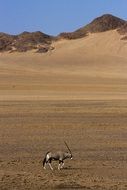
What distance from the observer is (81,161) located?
13.6 meters

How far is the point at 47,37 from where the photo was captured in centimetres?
10512

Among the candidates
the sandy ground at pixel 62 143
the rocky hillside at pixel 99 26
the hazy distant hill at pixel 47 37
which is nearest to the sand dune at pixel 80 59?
the hazy distant hill at pixel 47 37

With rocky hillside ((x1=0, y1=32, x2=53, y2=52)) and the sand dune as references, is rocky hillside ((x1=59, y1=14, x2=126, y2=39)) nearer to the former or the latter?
the sand dune

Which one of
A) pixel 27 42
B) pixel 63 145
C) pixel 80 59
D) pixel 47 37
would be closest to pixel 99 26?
pixel 47 37

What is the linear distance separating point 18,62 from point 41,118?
63372 mm

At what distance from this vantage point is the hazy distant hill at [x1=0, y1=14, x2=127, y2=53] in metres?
96.7

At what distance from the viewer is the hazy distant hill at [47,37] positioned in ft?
317

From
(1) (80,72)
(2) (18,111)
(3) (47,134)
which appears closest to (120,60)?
(1) (80,72)

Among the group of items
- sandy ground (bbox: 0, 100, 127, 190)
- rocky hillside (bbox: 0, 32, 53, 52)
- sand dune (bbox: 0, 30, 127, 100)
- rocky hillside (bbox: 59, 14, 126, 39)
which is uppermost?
rocky hillside (bbox: 59, 14, 126, 39)

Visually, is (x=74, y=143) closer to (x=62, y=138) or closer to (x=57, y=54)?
(x=62, y=138)

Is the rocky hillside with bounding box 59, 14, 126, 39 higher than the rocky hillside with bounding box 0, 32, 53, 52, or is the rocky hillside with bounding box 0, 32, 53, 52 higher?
the rocky hillside with bounding box 59, 14, 126, 39

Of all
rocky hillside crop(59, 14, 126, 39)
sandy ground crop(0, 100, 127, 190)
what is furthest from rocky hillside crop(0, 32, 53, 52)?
sandy ground crop(0, 100, 127, 190)

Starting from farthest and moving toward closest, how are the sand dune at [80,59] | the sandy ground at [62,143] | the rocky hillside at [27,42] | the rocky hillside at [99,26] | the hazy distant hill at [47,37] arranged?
the rocky hillside at [99,26] → the hazy distant hill at [47,37] → the rocky hillside at [27,42] → the sand dune at [80,59] → the sandy ground at [62,143]

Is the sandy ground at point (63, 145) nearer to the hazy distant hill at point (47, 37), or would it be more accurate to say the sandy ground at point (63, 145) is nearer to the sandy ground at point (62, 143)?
the sandy ground at point (62, 143)
